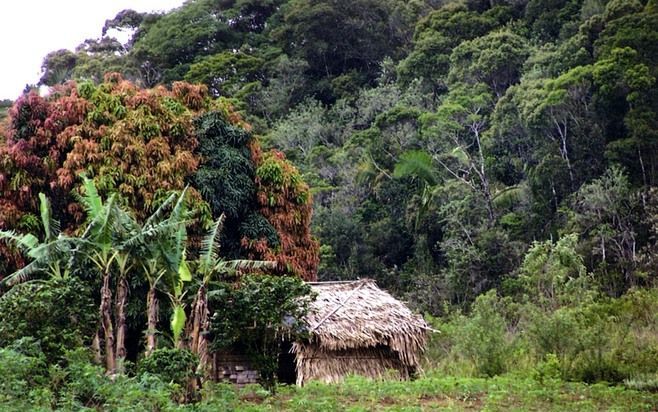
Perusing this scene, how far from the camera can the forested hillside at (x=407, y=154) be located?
1634 centimetres

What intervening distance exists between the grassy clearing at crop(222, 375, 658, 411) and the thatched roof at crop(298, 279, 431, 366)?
1.10 meters

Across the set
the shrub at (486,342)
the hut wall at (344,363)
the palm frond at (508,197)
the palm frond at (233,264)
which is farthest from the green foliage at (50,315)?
the palm frond at (508,197)

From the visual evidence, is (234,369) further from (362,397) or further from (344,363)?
(362,397)

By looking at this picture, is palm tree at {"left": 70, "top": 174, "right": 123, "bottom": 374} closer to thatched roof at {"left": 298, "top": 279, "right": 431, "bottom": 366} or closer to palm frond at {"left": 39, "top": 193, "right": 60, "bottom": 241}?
palm frond at {"left": 39, "top": 193, "right": 60, "bottom": 241}

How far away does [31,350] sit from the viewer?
1073 cm

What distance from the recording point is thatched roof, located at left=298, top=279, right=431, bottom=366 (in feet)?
52.7

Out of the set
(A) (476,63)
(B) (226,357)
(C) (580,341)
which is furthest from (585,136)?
(B) (226,357)

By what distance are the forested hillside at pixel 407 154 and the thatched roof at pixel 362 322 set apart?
0.88 m

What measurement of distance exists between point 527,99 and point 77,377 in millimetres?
22179

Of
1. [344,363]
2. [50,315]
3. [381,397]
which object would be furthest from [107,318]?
[344,363]

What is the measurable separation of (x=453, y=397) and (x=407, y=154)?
50.6 feet

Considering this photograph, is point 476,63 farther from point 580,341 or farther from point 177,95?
point 580,341

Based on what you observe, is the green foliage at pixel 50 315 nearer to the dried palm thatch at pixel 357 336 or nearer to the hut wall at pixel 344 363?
the dried palm thatch at pixel 357 336

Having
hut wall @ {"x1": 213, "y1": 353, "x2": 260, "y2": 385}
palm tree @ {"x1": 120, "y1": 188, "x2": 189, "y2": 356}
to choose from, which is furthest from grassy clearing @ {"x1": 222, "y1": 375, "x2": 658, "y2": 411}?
hut wall @ {"x1": 213, "y1": 353, "x2": 260, "y2": 385}
